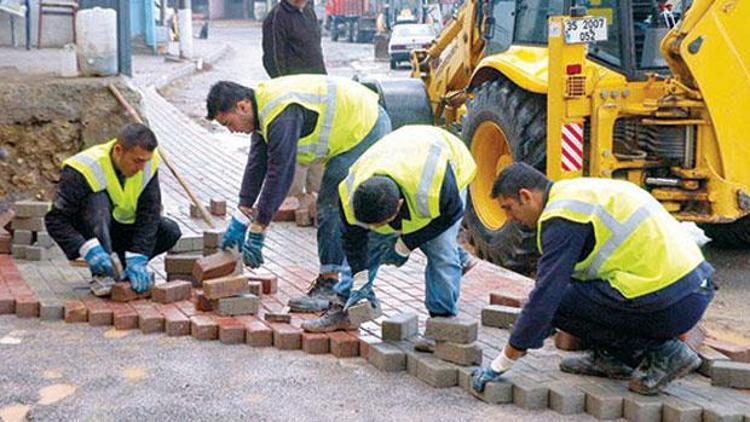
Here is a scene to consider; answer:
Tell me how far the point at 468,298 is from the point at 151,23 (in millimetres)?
19132

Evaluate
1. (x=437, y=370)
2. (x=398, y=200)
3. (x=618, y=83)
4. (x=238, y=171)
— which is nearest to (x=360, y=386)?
(x=437, y=370)

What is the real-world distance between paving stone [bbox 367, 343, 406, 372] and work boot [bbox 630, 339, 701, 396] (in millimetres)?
1134

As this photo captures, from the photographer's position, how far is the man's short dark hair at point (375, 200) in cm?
499

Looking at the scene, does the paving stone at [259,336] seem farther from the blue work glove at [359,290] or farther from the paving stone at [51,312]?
the paving stone at [51,312]

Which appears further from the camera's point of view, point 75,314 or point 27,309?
point 27,309

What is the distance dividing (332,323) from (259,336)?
15.1 inches

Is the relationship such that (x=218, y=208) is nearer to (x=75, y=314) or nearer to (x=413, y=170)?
(x=75, y=314)

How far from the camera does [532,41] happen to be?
28.9 feet

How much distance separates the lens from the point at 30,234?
743 centimetres

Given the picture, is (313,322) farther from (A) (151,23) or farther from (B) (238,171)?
(A) (151,23)

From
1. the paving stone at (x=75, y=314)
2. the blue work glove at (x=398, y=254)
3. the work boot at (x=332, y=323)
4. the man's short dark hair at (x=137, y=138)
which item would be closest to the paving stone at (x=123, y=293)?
the paving stone at (x=75, y=314)

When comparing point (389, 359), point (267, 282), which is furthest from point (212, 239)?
point (389, 359)

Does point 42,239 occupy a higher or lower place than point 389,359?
higher

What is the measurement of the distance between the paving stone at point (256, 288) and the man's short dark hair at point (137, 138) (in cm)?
95
